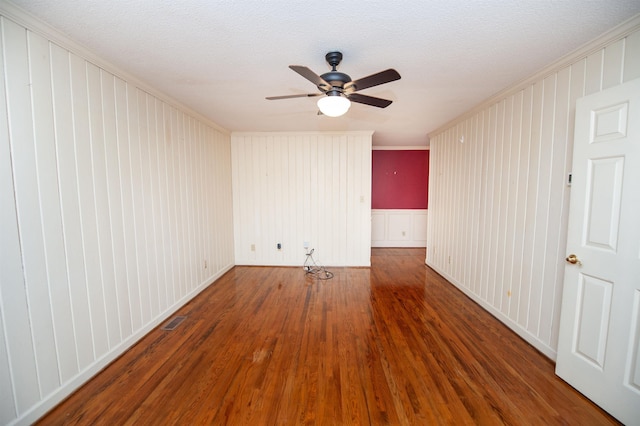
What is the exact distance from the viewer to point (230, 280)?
154 inches

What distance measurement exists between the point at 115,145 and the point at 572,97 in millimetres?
3777

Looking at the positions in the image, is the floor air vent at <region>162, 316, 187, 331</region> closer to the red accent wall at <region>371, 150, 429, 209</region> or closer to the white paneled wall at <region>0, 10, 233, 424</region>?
the white paneled wall at <region>0, 10, 233, 424</region>

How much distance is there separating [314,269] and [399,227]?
280 cm

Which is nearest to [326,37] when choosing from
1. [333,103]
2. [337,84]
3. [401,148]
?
[337,84]

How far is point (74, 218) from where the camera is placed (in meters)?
1.77

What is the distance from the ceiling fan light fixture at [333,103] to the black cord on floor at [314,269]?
9.23ft

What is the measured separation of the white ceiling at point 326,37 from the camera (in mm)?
1411

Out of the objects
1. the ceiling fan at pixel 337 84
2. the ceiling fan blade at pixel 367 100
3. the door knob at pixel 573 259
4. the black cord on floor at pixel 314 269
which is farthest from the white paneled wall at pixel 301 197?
the door knob at pixel 573 259

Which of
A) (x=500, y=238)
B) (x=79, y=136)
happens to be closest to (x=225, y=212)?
(x=79, y=136)

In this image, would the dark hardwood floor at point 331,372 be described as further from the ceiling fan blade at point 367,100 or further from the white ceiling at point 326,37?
the white ceiling at point 326,37

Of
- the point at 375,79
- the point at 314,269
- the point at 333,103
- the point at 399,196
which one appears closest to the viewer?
the point at 375,79

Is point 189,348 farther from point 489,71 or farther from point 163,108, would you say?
point 489,71

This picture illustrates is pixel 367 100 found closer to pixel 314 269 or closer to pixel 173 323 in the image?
pixel 173 323

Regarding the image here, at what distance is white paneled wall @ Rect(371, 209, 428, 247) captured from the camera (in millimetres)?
6152
